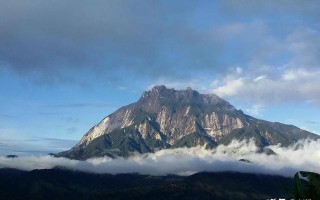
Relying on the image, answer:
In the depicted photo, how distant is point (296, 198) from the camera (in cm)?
5503

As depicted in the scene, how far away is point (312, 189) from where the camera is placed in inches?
2264

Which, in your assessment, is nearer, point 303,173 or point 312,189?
point 312,189

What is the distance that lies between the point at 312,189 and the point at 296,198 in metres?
3.71

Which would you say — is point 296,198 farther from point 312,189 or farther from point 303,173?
point 303,173

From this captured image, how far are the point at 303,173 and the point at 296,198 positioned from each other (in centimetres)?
845

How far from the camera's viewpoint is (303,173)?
6266 cm

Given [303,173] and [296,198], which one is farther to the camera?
[303,173]

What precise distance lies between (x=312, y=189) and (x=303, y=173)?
5.31 m

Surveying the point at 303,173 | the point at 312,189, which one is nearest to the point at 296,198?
the point at 312,189
